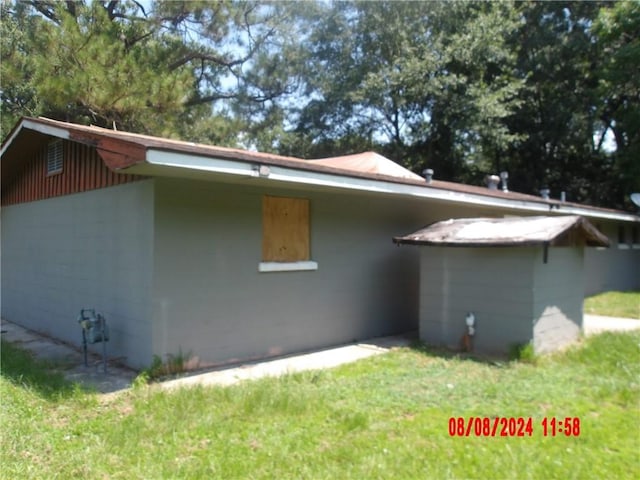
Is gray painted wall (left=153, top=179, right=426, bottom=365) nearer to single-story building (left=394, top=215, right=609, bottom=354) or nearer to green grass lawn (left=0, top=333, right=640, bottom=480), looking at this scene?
single-story building (left=394, top=215, right=609, bottom=354)

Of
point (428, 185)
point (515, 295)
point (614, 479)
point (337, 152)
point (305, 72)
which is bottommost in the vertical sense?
point (614, 479)

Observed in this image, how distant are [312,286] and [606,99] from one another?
17.7m

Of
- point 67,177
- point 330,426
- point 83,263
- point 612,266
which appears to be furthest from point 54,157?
point 612,266

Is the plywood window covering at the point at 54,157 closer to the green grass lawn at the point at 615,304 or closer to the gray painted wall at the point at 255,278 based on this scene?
the gray painted wall at the point at 255,278

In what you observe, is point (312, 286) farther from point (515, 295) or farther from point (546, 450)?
point (546, 450)

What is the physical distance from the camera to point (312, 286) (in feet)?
23.0

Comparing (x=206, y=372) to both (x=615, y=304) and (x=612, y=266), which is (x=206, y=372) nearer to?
(x=615, y=304)

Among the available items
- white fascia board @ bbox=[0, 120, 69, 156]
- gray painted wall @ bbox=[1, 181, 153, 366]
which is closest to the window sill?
gray painted wall @ bbox=[1, 181, 153, 366]

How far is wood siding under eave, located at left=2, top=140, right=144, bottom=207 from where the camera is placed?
6625mm

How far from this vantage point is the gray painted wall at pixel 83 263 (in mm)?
5773

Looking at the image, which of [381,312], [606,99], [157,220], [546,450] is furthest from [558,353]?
[606,99]

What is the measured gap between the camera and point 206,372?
5.67m

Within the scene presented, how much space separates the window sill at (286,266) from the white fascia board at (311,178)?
127 centimetres

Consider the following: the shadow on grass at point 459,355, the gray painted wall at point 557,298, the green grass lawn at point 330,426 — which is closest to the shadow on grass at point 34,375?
the green grass lawn at point 330,426
